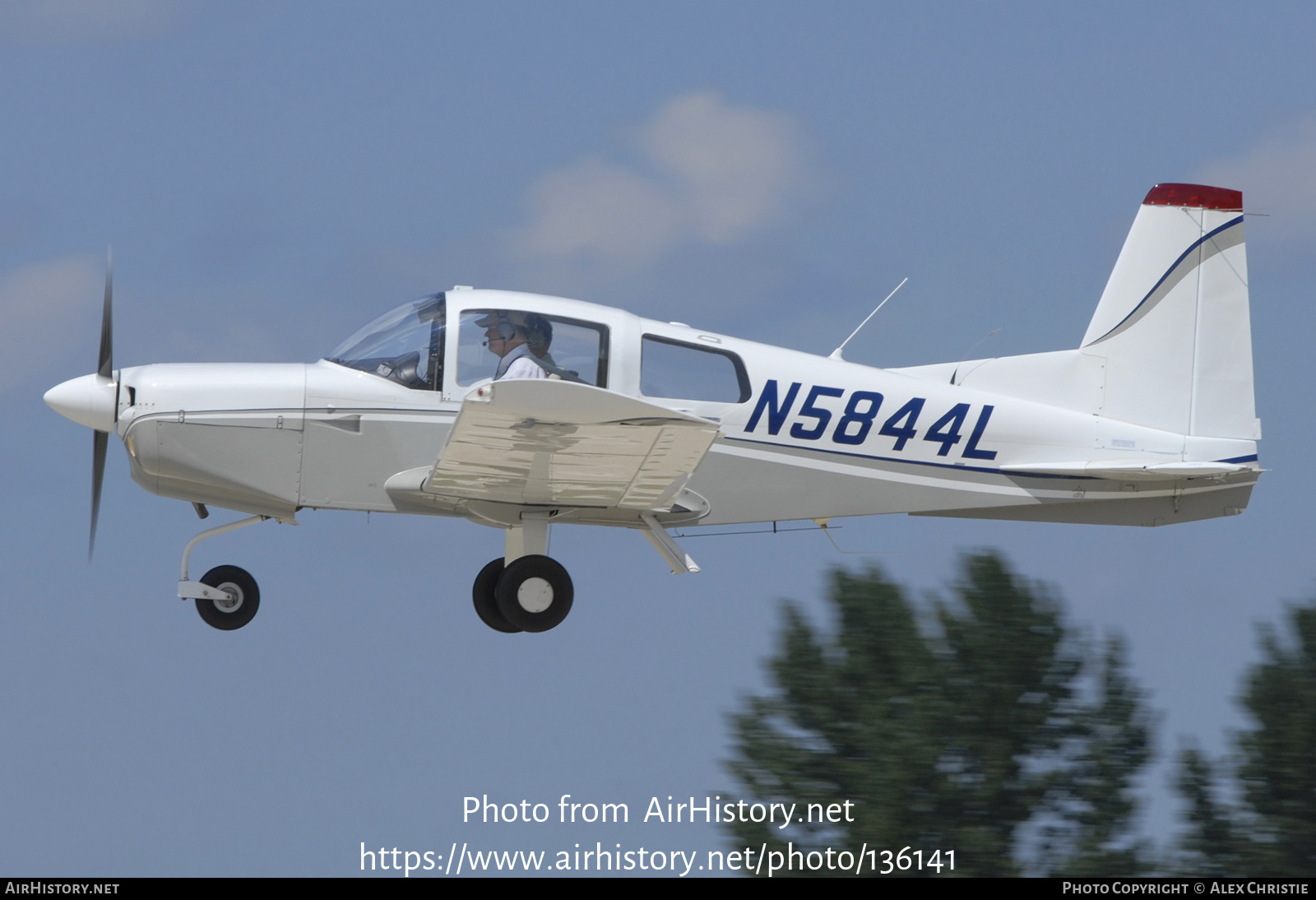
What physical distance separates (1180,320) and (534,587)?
5.59 m

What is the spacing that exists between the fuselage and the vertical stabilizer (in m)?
0.29

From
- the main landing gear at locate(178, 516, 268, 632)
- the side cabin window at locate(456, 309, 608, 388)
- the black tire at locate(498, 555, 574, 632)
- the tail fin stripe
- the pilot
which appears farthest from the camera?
the tail fin stripe

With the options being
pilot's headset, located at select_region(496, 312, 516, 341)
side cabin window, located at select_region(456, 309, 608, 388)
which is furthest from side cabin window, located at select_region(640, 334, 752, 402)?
pilot's headset, located at select_region(496, 312, 516, 341)

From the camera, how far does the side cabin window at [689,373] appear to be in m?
10.4

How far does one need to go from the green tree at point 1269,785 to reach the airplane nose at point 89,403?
53.8 ft

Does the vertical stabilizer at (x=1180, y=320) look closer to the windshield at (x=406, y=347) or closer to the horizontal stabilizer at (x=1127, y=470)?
the horizontal stabilizer at (x=1127, y=470)

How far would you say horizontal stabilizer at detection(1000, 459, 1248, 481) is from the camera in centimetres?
1134

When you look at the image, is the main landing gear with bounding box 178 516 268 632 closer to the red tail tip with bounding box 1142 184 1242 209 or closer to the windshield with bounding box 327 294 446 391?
the windshield with bounding box 327 294 446 391

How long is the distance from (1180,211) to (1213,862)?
1268cm

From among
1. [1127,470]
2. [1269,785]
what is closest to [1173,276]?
[1127,470]

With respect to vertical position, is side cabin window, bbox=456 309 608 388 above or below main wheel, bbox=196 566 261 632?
above

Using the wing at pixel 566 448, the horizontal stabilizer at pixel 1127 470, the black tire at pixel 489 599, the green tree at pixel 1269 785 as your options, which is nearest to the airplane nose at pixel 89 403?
the wing at pixel 566 448

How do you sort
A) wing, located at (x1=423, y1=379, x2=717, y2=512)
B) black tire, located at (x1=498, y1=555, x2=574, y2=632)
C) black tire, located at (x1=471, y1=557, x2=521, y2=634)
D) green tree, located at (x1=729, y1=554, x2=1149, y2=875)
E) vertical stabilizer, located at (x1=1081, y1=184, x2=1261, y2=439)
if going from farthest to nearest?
1. green tree, located at (x1=729, y1=554, x2=1149, y2=875)
2. vertical stabilizer, located at (x1=1081, y1=184, x2=1261, y2=439)
3. black tire, located at (x1=471, y1=557, x2=521, y2=634)
4. black tire, located at (x1=498, y1=555, x2=574, y2=632)
5. wing, located at (x1=423, y1=379, x2=717, y2=512)
